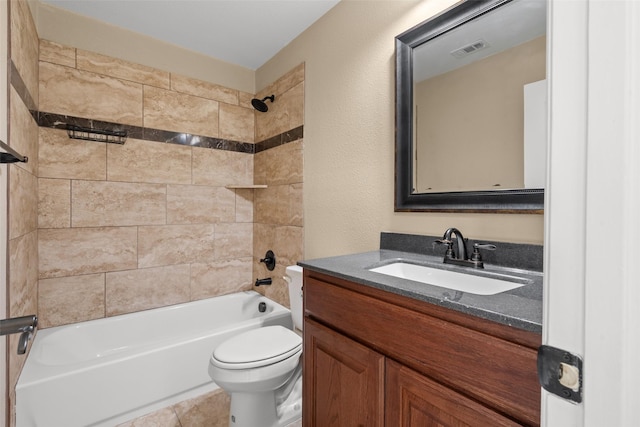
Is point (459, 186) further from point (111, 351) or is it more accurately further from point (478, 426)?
point (111, 351)

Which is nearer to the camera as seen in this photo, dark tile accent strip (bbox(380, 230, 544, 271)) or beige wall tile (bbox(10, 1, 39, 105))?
dark tile accent strip (bbox(380, 230, 544, 271))

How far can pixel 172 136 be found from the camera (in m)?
2.40

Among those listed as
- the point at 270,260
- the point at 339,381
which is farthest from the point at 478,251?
the point at 270,260

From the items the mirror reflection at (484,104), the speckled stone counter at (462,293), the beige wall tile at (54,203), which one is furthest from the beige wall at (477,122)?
the beige wall tile at (54,203)

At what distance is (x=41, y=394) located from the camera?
1.40 m

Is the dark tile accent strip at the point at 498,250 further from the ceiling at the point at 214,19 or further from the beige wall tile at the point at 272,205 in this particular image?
the ceiling at the point at 214,19

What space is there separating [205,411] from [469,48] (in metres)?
2.29

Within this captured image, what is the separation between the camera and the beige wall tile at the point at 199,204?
2408mm

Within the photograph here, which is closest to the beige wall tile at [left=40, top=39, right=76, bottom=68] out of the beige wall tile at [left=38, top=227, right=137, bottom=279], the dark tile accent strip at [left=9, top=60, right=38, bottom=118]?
the dark tile accent strip at [left=9, top=60, right=38, bottom=118]

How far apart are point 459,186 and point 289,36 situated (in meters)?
1.71

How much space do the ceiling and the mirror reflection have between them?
0.96m

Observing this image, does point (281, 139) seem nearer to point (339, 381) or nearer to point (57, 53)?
point (57, 53)

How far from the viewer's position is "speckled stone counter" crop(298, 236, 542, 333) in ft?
2.11

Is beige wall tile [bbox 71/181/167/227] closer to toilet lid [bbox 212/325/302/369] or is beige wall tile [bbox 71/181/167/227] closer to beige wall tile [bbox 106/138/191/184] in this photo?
beige wall tile [bbox 106/138/191/184]
